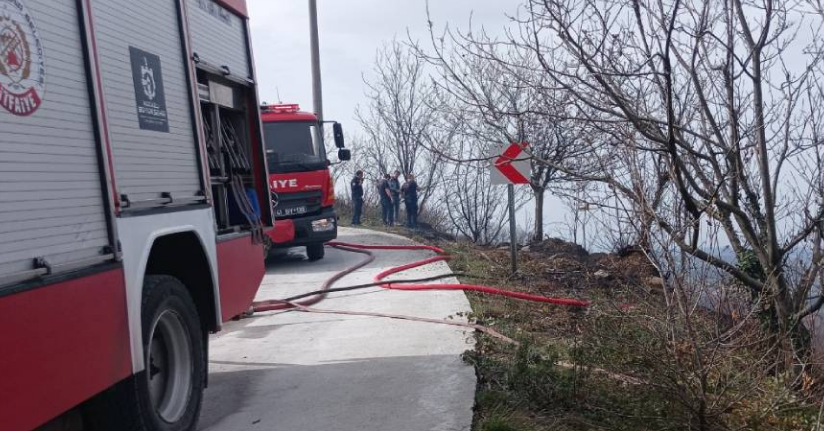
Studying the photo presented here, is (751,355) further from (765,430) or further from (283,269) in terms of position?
(283,269)

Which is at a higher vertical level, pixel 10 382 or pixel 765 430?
pixel 10 382

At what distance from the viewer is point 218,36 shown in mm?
6500

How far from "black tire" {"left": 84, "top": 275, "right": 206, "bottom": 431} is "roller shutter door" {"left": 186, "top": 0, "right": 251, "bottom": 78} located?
1.89 metres

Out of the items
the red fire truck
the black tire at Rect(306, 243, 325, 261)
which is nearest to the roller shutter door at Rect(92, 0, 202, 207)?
the red fire truck

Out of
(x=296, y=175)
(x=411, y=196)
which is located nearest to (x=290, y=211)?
(x=296, y=175)

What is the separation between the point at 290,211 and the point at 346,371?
26.7 ft

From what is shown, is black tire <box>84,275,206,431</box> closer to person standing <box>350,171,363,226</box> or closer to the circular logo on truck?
the circular logo on truck

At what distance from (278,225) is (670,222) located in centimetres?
954

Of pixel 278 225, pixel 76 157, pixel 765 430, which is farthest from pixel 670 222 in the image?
pixel 278 225

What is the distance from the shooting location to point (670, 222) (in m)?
6.14

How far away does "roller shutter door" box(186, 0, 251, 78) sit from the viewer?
19.6ft

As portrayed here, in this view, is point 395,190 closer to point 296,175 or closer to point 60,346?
point 296,175

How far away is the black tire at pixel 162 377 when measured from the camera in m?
4.45

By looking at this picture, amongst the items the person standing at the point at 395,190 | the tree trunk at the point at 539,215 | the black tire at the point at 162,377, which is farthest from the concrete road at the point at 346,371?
the person standing at the point at 395,190
